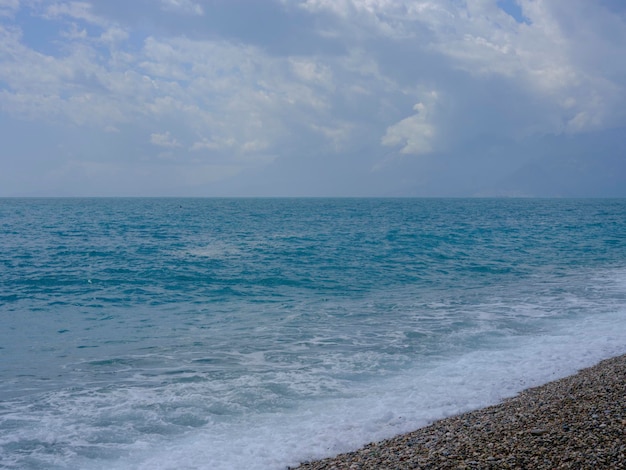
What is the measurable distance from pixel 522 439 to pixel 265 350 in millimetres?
8166

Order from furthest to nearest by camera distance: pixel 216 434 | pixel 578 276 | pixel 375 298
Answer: pixel 578 276
pixel 375 298
pixel 216 434

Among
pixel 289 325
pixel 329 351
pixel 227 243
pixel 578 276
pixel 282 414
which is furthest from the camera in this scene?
pixel 227 243

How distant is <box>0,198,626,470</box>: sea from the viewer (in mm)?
8797

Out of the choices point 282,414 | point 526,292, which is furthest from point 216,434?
point 526,292

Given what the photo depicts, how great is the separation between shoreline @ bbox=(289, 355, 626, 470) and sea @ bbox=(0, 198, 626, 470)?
29.1 inches

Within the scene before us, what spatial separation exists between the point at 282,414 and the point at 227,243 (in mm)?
37016

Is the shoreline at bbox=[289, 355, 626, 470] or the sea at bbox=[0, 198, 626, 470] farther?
the sea at bbox=[0, 198, 626, 470]

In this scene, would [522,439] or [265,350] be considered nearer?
[522,439]

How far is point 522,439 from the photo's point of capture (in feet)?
23.0

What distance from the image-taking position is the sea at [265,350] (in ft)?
28.9

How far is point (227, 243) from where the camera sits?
151ft

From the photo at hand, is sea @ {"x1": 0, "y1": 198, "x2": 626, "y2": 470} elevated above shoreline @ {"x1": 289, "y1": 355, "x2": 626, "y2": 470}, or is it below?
below

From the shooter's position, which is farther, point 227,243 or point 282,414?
point 227,243

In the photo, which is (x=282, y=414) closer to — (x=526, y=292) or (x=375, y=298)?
(x=375, y=298)
